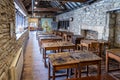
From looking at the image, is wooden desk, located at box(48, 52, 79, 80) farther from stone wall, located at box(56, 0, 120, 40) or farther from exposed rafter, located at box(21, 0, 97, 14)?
exposed rafter, located at box(21, 0, 97, 14)

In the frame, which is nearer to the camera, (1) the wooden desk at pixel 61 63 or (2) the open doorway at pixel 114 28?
(1) the wooden desk at pixel 61 63

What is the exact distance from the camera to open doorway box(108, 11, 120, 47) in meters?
5.13

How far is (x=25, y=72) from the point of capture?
12.7ft

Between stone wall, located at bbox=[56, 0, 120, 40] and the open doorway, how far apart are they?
16 cm

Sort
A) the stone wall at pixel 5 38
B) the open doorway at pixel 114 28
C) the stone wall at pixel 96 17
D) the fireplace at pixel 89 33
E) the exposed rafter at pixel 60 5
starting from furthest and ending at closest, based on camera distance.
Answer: the exposed rafter at pixel 60 5
the fireplace at pixel 89 33
the stone wall at pixel 96 17
the open doorway at pixel 114 28
the stone wall at pixel 5 38

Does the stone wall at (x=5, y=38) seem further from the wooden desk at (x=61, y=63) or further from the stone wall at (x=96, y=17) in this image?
the stone wall at (x=96, y=17)

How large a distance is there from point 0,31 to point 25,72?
2.21 m

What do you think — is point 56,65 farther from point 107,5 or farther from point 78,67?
point 107,5

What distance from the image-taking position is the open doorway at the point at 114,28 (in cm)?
513

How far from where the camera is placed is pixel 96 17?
6.18 m

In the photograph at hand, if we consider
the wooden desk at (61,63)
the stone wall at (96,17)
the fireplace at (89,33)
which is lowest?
the wooden desk at (61,63)

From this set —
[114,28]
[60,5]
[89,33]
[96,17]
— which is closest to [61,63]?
[114,28]

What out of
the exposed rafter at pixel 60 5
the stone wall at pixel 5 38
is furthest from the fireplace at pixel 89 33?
the stone wall at pixel 5 38

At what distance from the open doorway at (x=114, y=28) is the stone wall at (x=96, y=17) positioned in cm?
16
